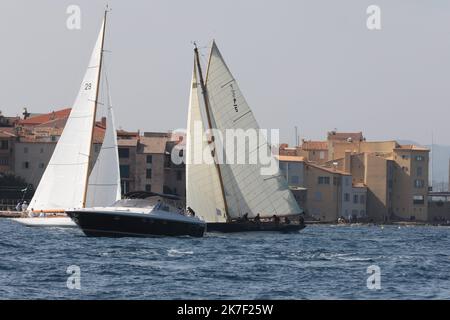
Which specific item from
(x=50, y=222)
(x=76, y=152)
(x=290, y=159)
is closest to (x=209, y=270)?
(x=76, y=152)

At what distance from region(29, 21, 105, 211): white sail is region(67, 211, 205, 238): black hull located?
12.5m

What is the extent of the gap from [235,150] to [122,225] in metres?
13.9

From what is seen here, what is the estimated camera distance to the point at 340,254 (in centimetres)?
5231

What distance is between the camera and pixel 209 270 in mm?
41438

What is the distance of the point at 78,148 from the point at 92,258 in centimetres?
2784

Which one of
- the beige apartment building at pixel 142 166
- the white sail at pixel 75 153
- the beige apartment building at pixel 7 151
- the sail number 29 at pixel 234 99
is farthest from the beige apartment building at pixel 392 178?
the white sail at pixel 75 153

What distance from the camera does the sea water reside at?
34.5 meters

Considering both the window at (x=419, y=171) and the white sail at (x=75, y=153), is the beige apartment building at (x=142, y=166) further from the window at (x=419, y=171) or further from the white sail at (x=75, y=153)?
the white sail at (x=75, y=153)

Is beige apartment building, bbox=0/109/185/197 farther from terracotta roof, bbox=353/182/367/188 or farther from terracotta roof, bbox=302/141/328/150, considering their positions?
terracotta roof, bbox=302/141/328/150

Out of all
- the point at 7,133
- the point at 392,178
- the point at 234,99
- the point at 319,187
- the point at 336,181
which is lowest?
the point at 319,187

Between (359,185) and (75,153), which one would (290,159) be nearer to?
(359,185)

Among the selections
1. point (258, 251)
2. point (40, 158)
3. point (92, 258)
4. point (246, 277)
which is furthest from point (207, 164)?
point (40, 158)
